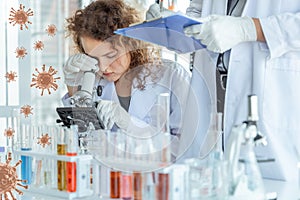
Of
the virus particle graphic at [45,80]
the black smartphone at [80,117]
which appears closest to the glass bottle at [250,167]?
the black smartphone at [80,117]

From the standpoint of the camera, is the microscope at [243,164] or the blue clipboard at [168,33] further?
the blue clipboard at [168,33]

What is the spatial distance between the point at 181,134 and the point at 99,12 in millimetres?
754

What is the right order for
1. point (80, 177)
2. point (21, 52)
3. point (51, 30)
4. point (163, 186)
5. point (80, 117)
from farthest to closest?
1. point (51, 30)
2. point (21, 52)
3. point (80, 117)
4. point (80, 177)
5. point (163, 186)

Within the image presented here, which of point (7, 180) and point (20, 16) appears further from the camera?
point (20, 16)

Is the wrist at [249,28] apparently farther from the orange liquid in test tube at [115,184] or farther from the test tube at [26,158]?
the test tube at [26,158]

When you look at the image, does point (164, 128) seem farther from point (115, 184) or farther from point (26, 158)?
point (26, 158)

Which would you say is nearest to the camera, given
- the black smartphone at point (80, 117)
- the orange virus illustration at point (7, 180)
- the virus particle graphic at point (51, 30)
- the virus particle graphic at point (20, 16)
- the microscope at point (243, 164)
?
the microscope at point (243, 164)

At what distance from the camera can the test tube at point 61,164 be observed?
129cm

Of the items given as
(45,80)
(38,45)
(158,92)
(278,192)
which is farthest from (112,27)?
(38,45)

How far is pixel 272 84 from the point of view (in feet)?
5.10

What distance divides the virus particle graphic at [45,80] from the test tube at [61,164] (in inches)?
66.0

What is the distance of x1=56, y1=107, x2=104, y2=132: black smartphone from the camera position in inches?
62.6

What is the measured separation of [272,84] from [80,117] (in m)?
0.68

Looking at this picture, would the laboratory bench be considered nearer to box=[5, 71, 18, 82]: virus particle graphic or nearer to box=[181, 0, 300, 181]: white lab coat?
box=[181, 0, 300, 181]: white lab coat
